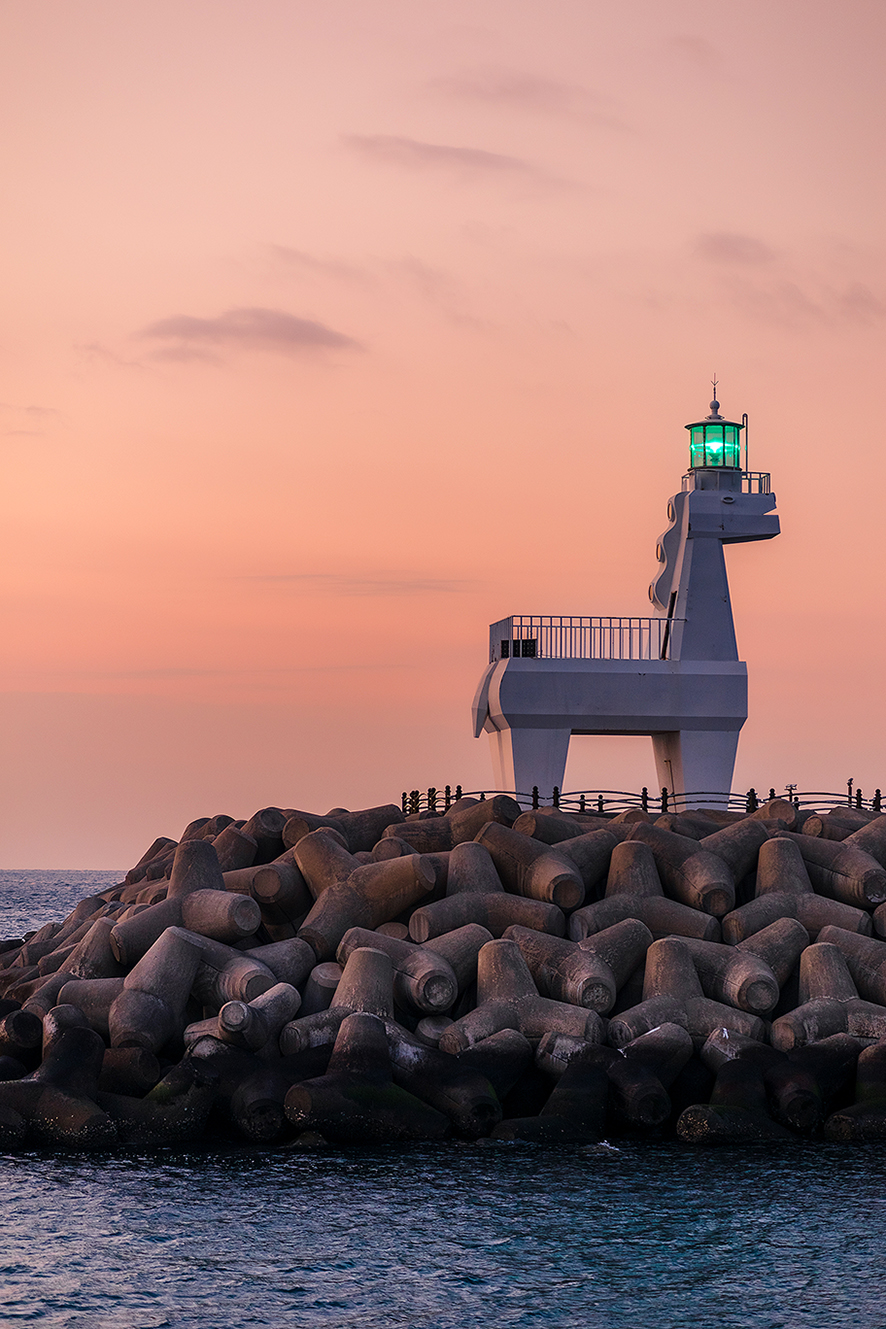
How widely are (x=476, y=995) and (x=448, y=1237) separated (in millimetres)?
4240

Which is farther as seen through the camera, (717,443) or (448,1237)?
(717,443)

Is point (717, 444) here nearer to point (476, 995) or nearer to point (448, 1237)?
point (476, 995)

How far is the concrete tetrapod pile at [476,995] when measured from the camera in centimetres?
1466

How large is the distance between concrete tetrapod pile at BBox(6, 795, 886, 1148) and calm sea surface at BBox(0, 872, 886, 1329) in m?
0.49

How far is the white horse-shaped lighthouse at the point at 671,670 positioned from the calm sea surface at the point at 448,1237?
14.5 meters

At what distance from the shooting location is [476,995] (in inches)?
648

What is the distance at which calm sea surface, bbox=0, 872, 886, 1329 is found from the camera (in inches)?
437

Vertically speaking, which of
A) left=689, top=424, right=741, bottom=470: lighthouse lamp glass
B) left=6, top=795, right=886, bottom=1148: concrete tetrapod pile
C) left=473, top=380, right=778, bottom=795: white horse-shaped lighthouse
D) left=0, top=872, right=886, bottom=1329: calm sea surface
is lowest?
left=0, top=872, right=886, bottom=1329: calm sea surface

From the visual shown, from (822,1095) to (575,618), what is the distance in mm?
15265

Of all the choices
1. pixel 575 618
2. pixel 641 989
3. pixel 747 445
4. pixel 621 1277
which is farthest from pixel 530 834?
pixel 747 445

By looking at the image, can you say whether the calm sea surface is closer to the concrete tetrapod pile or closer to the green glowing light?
A: the concrete tetrapod pile

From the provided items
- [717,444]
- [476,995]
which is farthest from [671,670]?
[476,995]

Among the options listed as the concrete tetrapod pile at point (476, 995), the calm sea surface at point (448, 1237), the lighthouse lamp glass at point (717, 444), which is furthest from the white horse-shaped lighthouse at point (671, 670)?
the calm sea surface at point (448, 1237)

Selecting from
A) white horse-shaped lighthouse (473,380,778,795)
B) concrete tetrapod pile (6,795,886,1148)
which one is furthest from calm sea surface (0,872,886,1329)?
white horse-shaped lighthouse (473,380,778,795)
